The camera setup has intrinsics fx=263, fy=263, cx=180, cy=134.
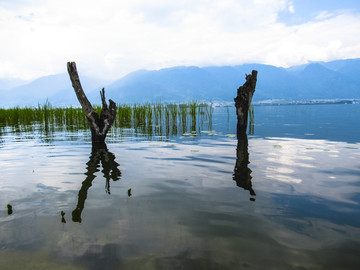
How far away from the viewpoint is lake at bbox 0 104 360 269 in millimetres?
2723

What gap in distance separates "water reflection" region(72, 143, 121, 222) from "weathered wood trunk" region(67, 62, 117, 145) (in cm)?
71

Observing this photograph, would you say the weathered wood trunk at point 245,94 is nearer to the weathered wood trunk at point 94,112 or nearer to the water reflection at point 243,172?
the water reflection at point 243,172

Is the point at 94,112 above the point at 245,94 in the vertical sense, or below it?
below

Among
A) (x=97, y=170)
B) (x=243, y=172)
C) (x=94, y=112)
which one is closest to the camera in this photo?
(x=243, y=172)

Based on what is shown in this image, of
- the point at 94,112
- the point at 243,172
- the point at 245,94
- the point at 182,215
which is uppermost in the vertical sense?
the point at 245,94

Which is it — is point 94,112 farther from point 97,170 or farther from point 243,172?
point 243,172

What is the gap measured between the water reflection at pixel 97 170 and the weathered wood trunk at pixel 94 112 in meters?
0.71

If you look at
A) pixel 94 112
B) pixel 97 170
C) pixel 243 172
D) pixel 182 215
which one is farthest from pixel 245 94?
pixel 182 215

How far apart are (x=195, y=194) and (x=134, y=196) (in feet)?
3.41

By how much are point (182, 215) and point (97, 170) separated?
3.33 m

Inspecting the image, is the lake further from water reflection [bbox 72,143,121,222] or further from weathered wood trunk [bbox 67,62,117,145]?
weathered wood trunk [bbox 67,62,117,145]

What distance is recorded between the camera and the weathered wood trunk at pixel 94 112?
9.49m

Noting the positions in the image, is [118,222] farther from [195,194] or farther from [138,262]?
[195,194]

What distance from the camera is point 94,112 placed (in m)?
9.73
